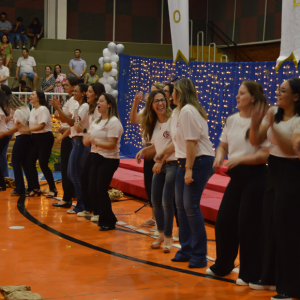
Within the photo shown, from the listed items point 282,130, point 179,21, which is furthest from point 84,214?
point 179,21

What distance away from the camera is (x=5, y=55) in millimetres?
13359

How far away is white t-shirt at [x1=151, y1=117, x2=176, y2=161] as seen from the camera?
4203 millimetres

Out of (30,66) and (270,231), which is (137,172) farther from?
(30,66)

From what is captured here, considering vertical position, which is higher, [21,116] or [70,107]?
[70,107]

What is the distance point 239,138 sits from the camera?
3271 millimetres

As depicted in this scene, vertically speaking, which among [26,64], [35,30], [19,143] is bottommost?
[19,143]

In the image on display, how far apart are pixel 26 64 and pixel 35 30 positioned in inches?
71.9

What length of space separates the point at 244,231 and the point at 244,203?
0.68 feet

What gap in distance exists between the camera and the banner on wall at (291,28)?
6113 millimetres

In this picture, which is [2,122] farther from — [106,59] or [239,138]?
[239,138]

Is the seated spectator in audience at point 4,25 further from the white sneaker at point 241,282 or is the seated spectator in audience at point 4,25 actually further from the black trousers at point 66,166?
the white sneaker at point 241,282

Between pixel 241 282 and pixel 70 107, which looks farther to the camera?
pixel 70 107

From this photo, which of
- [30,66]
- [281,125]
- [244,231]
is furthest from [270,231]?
[30,66]

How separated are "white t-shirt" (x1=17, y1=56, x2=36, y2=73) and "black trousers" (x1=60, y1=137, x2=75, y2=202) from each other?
8045mm
